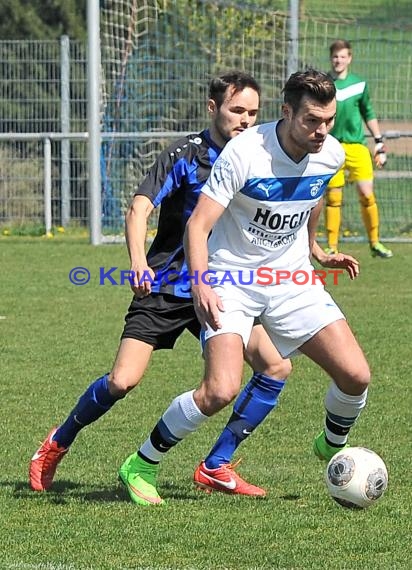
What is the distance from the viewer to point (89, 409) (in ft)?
17.9

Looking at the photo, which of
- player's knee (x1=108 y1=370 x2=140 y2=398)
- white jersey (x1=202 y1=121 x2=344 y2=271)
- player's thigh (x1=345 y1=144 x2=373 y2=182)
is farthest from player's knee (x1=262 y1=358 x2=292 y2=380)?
player's thigh (x1=345 y1=144 x2=373 y2=182)

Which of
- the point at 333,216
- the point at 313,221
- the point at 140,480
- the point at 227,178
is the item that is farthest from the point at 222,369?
the point at 333,216

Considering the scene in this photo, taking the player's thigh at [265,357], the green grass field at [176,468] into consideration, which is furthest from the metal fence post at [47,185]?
the player's thigh at [265,357]

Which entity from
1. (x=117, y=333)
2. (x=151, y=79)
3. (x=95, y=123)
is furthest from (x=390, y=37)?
(x=117, y=333)

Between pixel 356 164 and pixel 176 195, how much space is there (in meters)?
7.66

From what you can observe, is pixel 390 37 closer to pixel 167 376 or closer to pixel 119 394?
pixel 167 376

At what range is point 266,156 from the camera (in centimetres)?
499

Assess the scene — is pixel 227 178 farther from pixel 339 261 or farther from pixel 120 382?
pixel 120 382

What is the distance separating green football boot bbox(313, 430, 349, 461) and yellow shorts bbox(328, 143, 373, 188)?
7.48 meters

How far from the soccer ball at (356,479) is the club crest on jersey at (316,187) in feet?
3.38

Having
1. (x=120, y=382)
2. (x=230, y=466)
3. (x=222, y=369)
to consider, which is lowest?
(x=230, y=466)

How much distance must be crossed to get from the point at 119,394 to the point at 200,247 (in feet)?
2.84

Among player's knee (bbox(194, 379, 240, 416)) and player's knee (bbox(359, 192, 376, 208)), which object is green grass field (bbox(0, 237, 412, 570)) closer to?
player's knee (bbox(194, 379, 240, 416))

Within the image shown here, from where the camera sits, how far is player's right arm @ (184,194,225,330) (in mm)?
4836
